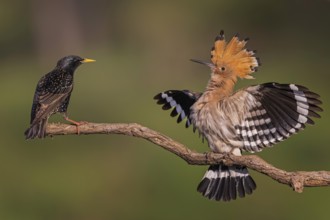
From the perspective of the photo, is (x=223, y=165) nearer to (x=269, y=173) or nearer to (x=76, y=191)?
(x=269, y=173)

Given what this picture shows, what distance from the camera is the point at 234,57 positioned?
7816 mm

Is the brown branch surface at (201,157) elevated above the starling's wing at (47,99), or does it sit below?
below

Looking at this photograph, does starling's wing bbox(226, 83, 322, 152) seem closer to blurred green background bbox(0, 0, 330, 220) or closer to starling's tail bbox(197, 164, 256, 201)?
Answer: starling's tail bbox(197, 164, 256, 201)

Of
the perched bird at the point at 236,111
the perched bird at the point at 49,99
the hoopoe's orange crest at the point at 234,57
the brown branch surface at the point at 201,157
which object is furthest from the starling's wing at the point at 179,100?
the brown branch surface at the point at 201,157

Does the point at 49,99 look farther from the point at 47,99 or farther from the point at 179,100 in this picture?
the point at 179,100

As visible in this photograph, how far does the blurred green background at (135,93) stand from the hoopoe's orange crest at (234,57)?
5173 millimetres

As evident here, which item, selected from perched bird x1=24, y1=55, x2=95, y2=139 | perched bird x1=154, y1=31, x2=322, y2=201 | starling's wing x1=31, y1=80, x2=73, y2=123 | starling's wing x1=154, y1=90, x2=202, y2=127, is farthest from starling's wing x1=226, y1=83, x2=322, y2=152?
starling's wing x1=31, y1=80, x2=73, y2=123

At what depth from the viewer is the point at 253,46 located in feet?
83.1

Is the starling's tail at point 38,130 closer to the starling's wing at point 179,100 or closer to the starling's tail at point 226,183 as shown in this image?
the starling's wing at point 179,100

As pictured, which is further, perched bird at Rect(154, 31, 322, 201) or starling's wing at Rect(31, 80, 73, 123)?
starling's wing at Rect(31, 80, 73, 123)

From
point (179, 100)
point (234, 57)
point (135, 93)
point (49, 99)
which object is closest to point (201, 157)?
point (234, 57)

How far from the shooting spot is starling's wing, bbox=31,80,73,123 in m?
7.82

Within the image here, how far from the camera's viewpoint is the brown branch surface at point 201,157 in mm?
6742

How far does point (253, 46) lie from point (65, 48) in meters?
4.69
